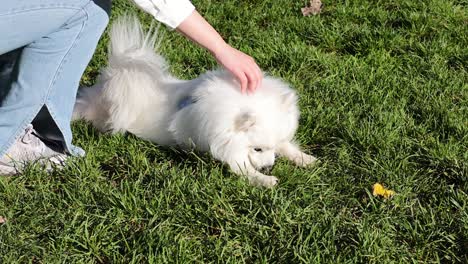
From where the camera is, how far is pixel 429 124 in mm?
3580

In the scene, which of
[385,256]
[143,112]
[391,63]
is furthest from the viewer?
[391,63]

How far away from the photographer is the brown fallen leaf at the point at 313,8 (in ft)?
16.7

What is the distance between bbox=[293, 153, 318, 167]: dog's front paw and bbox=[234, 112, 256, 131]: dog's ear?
0.33m

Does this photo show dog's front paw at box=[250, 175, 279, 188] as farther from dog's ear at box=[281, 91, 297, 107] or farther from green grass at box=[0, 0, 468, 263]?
dog's ear at box=[281, 91, 297, 107]

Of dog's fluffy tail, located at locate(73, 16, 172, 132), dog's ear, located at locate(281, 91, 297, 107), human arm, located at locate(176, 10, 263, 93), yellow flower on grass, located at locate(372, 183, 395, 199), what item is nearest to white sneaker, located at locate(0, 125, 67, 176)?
dog's fluffy tail, located at locate(73, 16, 172, 132)

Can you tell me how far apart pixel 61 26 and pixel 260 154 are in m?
1.13

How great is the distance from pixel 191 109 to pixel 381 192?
3.37 feet

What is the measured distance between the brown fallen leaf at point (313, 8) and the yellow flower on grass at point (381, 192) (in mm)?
2384

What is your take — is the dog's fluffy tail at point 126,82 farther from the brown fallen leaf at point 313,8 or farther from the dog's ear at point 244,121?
the brown fallen leaf at point 313,8

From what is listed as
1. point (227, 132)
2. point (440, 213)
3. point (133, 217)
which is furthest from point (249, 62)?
point (440, 213)

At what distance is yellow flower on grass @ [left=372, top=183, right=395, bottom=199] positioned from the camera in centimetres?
293

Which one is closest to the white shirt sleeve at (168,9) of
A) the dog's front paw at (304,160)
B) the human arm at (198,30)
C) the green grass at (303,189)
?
the human arm at (198,30)

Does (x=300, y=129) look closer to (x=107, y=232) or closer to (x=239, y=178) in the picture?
(x=239, y=178)

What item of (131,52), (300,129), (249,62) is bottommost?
(300,129)
